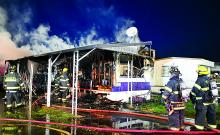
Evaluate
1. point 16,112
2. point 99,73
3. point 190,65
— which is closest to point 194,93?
point 16,112

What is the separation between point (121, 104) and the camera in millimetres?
20156

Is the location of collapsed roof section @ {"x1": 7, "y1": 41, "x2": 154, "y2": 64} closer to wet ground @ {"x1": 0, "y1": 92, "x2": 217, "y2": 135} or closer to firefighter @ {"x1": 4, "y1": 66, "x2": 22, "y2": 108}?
firefighter @ {"x1": 4, "y1": 66, "x2": 22, "y2": 108}

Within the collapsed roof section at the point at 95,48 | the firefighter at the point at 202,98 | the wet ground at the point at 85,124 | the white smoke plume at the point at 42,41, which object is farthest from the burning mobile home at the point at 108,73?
the white smoke plume at the point at 42,41

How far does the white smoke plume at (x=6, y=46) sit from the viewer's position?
35.4m

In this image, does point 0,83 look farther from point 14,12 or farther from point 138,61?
point 138,61

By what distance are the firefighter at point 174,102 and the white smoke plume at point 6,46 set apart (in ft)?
88.3

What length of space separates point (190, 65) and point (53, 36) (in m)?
15.6

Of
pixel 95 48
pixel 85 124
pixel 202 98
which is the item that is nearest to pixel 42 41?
pixel 95 48

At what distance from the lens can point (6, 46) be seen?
35.8m

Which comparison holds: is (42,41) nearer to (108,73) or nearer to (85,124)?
(108,73)

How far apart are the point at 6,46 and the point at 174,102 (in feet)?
92.1

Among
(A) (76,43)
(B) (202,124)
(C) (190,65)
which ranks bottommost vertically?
(B) (202,124)

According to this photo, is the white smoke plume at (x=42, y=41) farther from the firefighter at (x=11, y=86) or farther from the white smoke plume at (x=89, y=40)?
the firefighter at (x=11, y=86)

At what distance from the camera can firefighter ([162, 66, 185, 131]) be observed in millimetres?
11016
